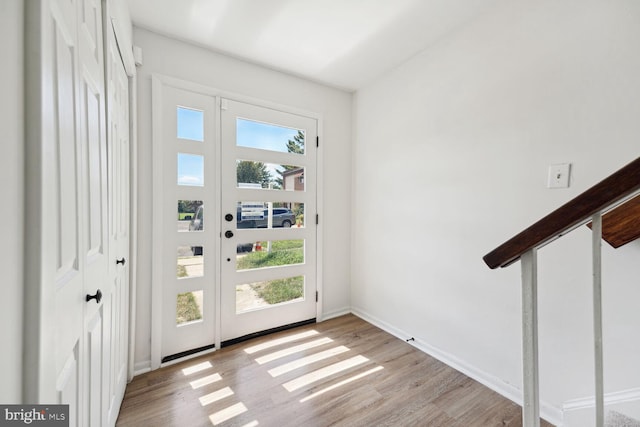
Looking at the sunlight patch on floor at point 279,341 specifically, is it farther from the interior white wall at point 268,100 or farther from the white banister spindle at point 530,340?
the white banister spindle at point 530,340

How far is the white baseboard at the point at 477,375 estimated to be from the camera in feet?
4.99

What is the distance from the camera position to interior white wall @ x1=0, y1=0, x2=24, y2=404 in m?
0.46

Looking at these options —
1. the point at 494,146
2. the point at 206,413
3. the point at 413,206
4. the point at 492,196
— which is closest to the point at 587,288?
the point at 492,196

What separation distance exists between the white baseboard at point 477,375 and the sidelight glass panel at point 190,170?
87.8 inches

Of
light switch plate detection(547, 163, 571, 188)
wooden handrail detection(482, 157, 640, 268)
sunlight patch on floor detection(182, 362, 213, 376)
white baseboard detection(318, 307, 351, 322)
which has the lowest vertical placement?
sunlight patch on floor detection(182, 362, 213, 376)

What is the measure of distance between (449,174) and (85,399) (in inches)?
93.6

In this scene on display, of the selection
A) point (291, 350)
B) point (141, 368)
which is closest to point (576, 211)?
point (291, 350)

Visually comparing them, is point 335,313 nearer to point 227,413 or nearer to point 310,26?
point 227,413

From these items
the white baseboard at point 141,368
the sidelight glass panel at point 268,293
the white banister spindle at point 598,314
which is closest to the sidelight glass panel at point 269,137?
the sidelight glass panel at point 268,293

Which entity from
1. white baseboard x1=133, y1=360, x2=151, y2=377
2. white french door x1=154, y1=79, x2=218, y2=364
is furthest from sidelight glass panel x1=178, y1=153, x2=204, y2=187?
white baseboard x1=133, y1=360, x2=151, y2=377

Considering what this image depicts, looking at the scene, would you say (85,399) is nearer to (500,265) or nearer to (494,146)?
(500,265)

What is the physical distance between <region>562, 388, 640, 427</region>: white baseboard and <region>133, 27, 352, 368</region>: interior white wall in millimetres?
2008

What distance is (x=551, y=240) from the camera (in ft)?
1.92

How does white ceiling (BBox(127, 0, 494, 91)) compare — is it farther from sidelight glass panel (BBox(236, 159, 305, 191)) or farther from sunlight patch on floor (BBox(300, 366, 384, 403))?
sunlight patch on floor (BBox(300, 366, 384, 403))
